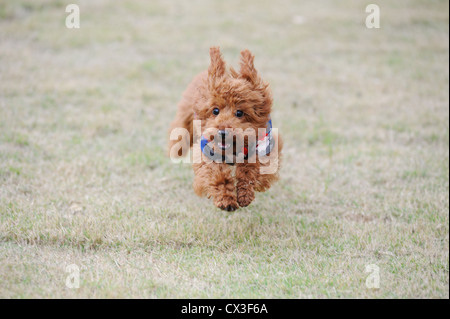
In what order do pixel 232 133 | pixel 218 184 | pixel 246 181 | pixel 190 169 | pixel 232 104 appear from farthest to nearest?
pixel 190 169 → pixel 246 181 → pixel 218 184 → pixel 232 104 → pixel 232 133

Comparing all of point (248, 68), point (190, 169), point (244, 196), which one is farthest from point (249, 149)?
point (190, 169)

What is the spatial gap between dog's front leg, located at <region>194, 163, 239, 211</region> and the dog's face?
20 cm

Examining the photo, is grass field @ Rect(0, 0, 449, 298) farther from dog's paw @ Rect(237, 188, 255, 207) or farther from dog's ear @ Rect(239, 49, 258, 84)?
dog's ear @ Rect(239, 49, 258, 84)

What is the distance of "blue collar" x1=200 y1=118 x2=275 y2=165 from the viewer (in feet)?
12.5

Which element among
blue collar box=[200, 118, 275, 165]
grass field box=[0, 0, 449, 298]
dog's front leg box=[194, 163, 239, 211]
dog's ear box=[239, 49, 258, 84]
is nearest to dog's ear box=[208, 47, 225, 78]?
dog's ear box=[239, 49, 258, 84]

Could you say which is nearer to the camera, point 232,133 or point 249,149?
point 232,133

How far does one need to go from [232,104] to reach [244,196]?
0.78 meters

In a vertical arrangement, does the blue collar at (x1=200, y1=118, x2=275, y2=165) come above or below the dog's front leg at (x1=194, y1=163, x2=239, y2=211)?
above

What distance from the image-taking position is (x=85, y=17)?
34.9ft

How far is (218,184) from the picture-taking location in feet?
12.5

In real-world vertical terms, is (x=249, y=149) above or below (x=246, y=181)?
above

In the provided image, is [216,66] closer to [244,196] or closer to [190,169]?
[244,196]

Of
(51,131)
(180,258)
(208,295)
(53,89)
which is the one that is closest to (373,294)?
(208,295)

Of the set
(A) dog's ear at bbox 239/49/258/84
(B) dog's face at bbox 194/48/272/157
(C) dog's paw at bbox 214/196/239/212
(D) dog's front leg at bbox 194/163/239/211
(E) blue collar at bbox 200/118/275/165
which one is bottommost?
(C) dog's paw at bbox 214/196/239/212
